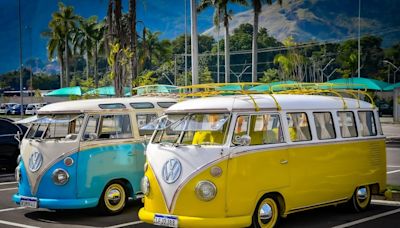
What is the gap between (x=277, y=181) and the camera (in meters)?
9.12

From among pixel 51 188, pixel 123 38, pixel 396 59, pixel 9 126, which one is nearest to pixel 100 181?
pixel 51 188

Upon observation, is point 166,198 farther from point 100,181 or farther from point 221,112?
point 100,181

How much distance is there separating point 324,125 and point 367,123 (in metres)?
1.44

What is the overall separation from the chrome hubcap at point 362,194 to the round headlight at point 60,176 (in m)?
5.19

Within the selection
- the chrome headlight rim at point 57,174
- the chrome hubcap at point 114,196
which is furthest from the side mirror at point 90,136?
the chrome hubcap at point 114,196

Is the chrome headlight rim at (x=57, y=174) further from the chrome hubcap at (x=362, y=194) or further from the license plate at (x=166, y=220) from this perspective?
the chrome hubcap at (x=362, y=194)

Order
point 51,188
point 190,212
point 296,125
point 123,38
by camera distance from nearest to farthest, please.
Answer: point 190,212
point 296,125
point 51,188
point 123,38

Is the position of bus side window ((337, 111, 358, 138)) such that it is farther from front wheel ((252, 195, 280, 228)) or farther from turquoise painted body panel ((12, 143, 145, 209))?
turquoise painted body panel ((12, 143, 145, 209))

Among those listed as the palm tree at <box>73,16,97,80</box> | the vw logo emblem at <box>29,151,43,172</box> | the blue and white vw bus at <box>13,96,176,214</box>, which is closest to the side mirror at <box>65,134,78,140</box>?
the blue and white vw bus at <box>13,96,176,214</box>

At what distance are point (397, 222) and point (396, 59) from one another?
121m

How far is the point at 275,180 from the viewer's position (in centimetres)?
909

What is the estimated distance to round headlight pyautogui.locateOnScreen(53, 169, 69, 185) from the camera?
34.8 feet

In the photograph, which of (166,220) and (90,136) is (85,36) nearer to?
(90,136)

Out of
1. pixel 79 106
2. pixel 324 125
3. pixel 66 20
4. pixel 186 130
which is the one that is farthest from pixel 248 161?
pixel 66 20
